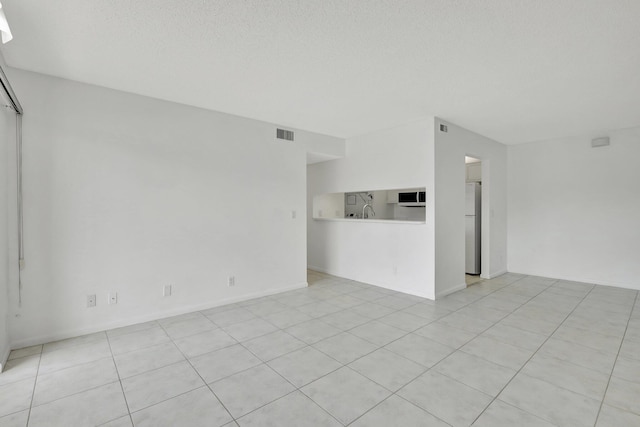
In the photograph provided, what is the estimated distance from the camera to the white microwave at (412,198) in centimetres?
569

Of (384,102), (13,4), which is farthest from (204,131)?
(384,102)

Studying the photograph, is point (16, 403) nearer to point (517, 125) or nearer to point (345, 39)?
point (345, 39)

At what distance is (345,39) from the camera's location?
2.24 meters

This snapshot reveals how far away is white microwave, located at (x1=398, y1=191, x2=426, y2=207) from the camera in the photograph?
18.7ft

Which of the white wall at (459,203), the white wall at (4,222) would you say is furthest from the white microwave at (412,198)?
the white wall at (4,222)

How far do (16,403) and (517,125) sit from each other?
20.0 ft

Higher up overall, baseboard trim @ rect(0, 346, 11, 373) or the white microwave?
the white microwave

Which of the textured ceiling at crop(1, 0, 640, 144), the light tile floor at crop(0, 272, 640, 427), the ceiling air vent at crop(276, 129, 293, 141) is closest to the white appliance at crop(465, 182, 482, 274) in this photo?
the light tile floor at crop(0, 272, 640, 427)

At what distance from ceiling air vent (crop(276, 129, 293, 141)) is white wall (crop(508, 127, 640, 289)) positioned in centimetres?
441

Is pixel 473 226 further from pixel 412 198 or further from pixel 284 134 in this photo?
pixel 284 134

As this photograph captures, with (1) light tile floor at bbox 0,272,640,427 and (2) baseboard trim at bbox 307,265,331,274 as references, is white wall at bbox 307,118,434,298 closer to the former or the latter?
(2) baseboard trim at bbox 307,265,331,274

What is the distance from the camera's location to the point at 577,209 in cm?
517

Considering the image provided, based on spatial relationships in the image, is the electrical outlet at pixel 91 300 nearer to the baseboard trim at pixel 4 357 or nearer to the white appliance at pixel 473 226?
the baseboard trim at pixel 4 357

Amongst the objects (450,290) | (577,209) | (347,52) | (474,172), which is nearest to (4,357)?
(347,52)
